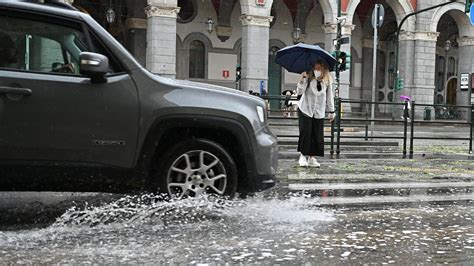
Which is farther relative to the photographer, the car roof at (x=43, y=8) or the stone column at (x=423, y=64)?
the stone column at (x=423, y=64)

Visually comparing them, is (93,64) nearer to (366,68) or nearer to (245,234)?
(245,234)

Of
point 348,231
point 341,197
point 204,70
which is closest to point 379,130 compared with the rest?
point 341,197

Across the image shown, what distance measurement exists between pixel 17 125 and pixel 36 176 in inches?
18.1

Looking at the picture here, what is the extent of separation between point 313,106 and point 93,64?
520cm

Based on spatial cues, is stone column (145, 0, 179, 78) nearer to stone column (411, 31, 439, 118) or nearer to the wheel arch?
stone column (411, 31, 439, 118)

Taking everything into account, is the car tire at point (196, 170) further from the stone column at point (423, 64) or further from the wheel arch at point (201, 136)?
the stone column at point (423, 64)

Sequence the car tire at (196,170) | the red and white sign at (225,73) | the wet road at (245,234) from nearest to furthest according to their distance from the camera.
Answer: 1. the wet road at (245,234)
2. the car tire at (196,170)
3. the red and white sign at (225,73)

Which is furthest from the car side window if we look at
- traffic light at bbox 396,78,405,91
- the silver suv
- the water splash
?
traffic light at bbox 396,78,405,91

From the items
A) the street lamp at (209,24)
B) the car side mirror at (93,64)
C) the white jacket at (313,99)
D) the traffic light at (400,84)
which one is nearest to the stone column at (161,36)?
the street lamp at (209,24)

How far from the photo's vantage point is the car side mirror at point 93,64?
452 centimetres

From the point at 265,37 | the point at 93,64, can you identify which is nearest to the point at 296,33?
the point at 265,37

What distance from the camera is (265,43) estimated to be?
2948 cm

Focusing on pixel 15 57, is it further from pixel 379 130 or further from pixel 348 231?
pixel 379 130

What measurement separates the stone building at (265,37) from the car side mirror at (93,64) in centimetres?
2285
